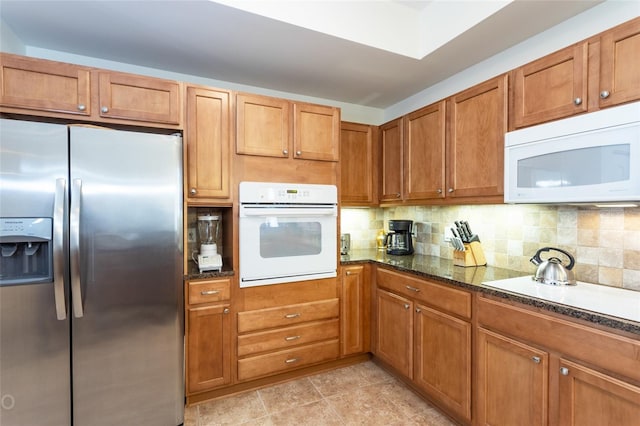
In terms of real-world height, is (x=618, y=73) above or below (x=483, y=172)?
above

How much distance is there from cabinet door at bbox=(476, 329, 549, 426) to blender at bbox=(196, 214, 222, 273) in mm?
1774

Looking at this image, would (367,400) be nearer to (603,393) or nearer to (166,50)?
(603,393)

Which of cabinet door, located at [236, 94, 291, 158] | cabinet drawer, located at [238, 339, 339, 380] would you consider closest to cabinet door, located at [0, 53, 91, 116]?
cabinet door, located at [236, 94, 291, 158]

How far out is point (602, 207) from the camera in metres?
1.76

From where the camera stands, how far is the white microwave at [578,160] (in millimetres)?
1351

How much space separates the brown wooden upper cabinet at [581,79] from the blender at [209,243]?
2176 mm

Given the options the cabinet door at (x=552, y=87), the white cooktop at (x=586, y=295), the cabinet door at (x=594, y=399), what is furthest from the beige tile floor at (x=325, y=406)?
the cabinet door at (x=552, y=87)

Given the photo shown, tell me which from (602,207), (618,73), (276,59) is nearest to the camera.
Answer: (618,73)

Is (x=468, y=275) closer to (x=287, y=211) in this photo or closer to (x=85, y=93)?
(x=287, y=211)

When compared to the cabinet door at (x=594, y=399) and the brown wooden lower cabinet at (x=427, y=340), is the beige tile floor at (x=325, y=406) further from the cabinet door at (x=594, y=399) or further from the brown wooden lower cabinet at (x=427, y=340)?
the cabinet door at (x=594, y=399)

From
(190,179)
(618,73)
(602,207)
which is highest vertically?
(618,73)

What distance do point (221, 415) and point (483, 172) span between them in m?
2.38

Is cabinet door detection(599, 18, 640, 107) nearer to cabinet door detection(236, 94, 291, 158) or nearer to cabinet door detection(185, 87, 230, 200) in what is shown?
cabinet door detection(236, 94, 291, 158)

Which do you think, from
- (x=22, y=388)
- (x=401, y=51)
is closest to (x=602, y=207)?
(x=401, y=51)
